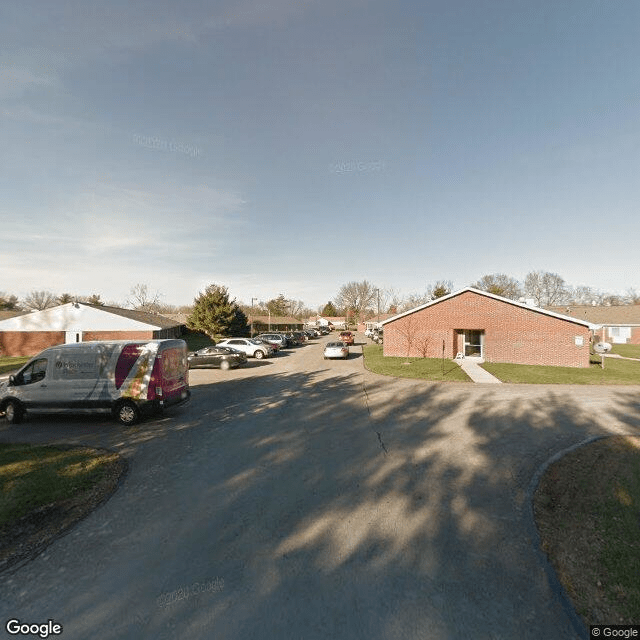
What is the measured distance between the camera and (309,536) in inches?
171

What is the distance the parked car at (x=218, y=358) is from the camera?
67.8ft

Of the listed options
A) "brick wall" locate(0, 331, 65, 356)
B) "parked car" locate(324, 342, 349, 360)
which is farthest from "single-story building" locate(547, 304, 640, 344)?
"brick wall" locate(0, 331, 65, 356)

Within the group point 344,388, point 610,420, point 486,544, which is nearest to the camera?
point 486,544

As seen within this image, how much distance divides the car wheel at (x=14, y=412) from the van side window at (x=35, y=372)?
2.23 feet

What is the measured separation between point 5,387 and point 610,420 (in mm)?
17571

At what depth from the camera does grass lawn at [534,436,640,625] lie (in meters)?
3.32

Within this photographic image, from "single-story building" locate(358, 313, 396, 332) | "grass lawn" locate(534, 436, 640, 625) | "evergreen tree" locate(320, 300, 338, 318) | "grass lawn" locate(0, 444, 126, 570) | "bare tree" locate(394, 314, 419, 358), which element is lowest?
"grass lawn" locate(0, 444, 126, 570)

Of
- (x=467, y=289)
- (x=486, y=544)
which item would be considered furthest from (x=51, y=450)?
(x=467, y=289)

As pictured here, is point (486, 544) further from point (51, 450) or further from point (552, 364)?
point (552, 364)

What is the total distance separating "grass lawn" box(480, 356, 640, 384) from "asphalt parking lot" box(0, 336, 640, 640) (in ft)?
20.7

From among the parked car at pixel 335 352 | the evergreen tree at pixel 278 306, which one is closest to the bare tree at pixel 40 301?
the evergreen tree at pixel 278 306

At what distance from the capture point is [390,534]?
4.40 meters

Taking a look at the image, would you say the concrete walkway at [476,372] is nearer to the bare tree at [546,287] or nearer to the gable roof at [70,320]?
the gable roof at [70,320]

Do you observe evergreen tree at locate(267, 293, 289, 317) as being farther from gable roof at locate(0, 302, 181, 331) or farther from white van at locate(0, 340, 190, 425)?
white van at locate(0, 340, 190, 425)
